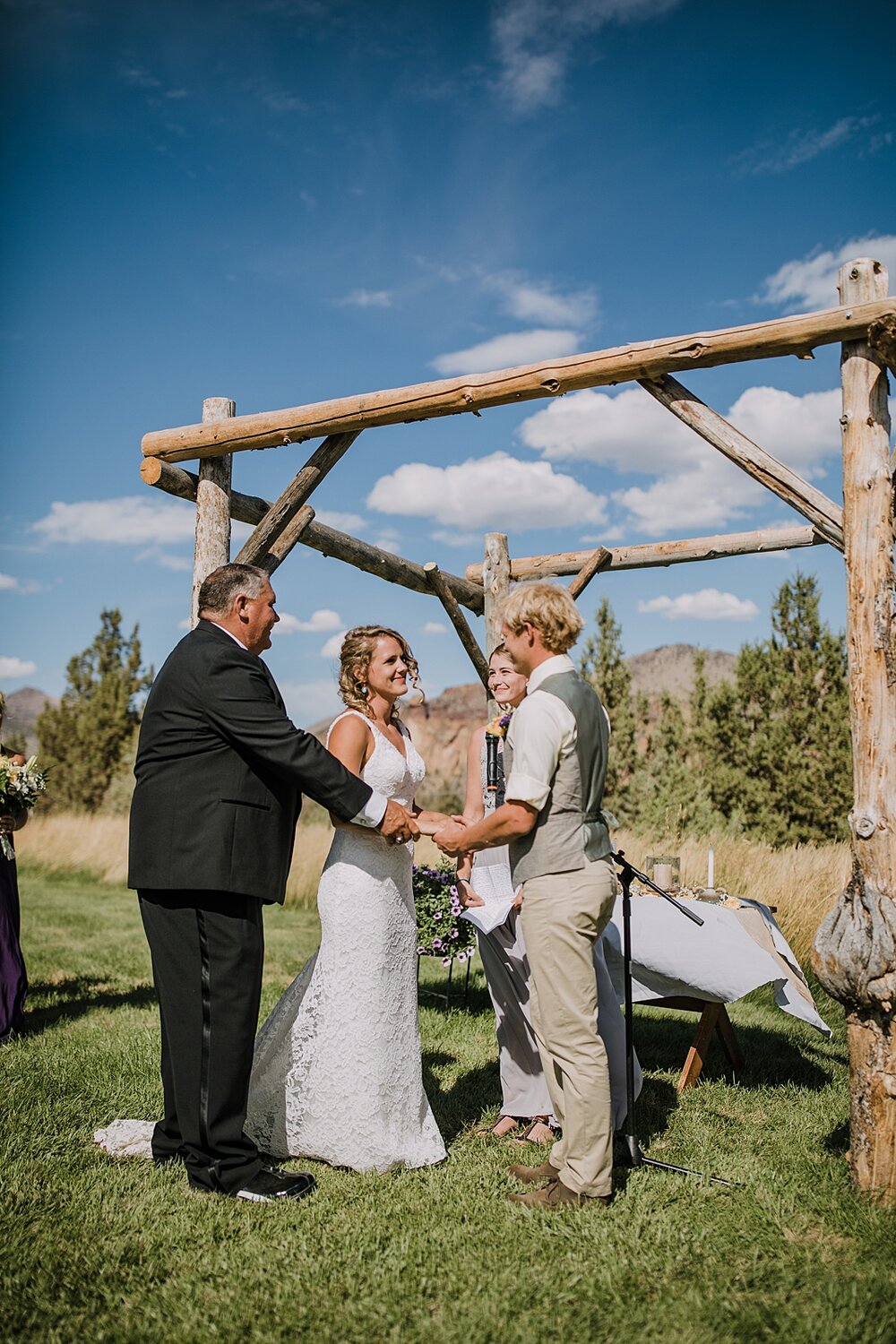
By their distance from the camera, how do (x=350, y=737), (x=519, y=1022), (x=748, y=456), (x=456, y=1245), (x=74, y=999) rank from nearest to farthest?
(x=456, y=1245) → (x=350, y=737) → (x=748, y=456) → (x=519, y=1022) → (x=74, y=999)

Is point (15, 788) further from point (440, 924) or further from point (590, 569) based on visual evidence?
point (590, 569)

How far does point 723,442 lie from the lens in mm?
4434

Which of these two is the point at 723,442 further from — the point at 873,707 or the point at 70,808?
the point at 70,808

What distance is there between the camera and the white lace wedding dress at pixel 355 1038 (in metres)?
3.97

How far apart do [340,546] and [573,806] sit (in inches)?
149

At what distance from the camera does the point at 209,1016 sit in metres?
3.78

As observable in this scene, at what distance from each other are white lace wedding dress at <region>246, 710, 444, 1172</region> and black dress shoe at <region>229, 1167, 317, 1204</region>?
211mm

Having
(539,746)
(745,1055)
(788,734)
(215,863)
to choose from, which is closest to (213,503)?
(215,863)

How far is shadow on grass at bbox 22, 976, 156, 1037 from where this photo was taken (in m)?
6.80

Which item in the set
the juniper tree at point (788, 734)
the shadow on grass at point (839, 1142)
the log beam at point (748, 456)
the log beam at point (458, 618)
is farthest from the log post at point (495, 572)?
the juniper tree at point (788, 734)

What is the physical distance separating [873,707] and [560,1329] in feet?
7.76

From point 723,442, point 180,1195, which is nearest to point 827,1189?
point 180,1195

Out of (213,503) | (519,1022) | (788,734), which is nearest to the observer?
(519,1022)

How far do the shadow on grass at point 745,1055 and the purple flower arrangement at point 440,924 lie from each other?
1309 millimetres
